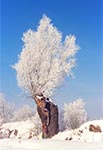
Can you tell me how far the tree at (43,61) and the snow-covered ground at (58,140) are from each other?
2154mm

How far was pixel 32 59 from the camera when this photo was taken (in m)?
22.7

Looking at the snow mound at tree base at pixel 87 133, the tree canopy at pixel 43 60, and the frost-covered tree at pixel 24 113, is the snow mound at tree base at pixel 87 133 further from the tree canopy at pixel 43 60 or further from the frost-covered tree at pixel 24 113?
the frost-covered tree at pixel 24 113

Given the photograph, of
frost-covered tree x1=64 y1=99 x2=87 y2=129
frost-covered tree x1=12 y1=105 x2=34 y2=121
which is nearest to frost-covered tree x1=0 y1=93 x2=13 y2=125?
frost-covered tree x1=12 y1=105 x2=34 y2=121

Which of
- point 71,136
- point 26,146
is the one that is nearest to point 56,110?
point 71,136

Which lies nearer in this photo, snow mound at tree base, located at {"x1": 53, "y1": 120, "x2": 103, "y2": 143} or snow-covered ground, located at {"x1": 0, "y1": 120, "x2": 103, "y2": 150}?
snow-covered ground, located at {"x1": 0, "y1": 120, "x2": 103, "y2": 150}

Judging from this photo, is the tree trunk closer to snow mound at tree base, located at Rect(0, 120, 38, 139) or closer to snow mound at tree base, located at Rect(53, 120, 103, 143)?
snow mound at tree base, located at Rect(53, 120, 103, 143)

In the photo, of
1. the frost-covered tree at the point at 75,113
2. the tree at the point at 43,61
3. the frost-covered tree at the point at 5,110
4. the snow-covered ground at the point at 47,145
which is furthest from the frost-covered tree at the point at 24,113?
the snow-covered ground at the point at 47,145

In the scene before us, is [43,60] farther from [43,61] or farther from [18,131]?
[18,131]

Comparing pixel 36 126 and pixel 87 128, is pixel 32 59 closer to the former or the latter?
pixel 87 128

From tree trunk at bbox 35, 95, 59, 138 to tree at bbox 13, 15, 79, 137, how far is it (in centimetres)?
13

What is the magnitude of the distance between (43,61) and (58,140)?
1219cm

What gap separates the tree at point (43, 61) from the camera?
22500mm

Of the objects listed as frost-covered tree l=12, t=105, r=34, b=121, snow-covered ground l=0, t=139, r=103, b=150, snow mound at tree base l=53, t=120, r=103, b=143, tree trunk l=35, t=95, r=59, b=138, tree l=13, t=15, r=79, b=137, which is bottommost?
snow-covered ground l=0, t=139, r=103, b=150

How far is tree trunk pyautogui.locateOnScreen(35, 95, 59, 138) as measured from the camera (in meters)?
21.7
